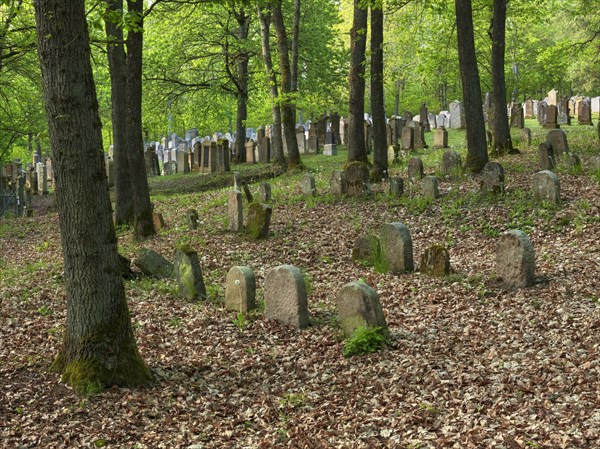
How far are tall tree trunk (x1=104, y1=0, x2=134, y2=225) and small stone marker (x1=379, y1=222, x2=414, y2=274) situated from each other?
736 centimetres

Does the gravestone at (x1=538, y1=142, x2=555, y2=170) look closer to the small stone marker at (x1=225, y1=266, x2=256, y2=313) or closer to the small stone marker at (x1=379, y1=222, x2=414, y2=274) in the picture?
the small stone marker at (x1=379, y1=222, x2=414, y2=274)

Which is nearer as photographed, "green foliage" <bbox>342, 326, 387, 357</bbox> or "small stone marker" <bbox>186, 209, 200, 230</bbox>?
"green foliage" <bbox>342, 326, 387, 357</bbox>

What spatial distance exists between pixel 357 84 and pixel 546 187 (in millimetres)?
7023

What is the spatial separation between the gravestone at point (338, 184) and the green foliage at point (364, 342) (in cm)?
922

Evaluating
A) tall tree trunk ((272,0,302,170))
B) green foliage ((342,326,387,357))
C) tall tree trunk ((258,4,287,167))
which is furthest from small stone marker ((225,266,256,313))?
tall tree trunk ((258,4,287,167))

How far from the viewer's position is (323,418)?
20.8 feet

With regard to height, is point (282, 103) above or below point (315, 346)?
above

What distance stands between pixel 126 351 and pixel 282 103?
652 inches

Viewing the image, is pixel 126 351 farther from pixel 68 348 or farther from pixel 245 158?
pixel 245 158

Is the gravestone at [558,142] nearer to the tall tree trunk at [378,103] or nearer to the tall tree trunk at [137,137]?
the tall tree trunk at [378,103]

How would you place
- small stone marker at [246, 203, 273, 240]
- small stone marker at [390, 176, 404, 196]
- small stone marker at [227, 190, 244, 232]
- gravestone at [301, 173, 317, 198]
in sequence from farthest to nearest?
gravestone at [301, 173, 317, 198] → small stone marker at [390, 176, 404, 196] → small stone marker at [227, 190, 244, 232] → small stone marker at [246, 203, 273, 240]

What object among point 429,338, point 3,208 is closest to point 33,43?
point 429,338

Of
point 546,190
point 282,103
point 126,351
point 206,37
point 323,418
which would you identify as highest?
point 206,37

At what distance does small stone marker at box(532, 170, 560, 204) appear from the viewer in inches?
513
